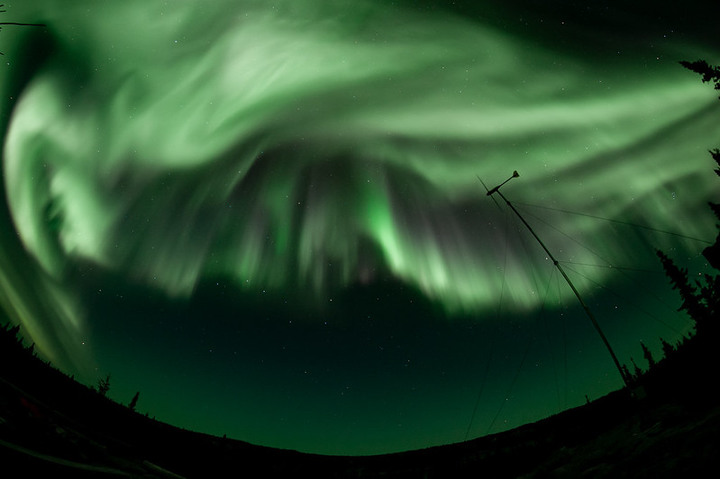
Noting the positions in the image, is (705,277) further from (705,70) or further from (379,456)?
(379,456)

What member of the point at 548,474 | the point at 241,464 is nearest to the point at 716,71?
the point at 548,474

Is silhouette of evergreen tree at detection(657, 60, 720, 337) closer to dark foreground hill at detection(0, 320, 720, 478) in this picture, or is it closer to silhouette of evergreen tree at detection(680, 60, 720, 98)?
silhouette of evergreen tree at detection(680, 60, 720, 98)

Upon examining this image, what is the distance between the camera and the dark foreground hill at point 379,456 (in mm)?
4328

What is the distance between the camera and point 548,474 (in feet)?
24.4

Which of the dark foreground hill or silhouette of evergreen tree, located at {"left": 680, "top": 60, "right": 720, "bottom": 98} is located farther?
silhouette of evergreen tree, located at {"left": 680, "top": 60, "right": 720, "bottom": 98}

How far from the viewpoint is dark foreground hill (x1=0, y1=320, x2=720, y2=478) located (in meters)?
4.33

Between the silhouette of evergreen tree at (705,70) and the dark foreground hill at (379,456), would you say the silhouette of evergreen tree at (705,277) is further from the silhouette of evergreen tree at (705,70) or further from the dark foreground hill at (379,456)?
the dark foreground hill at (379,456)

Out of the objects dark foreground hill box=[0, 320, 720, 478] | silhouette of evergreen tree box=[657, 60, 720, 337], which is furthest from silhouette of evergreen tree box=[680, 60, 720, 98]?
dark foreground hill box=[0, 320, 720, 478]

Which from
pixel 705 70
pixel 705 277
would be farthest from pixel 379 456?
pixel 705 277

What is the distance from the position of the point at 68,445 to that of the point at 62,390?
1490 centimetres

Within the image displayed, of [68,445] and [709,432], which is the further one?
[68,445]

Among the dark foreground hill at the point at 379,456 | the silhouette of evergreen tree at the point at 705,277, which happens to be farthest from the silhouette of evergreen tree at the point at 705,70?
the dark foreground hill at the point at 379,456

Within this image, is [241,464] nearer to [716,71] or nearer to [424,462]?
[424,462]

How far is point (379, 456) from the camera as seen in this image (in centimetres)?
1473
